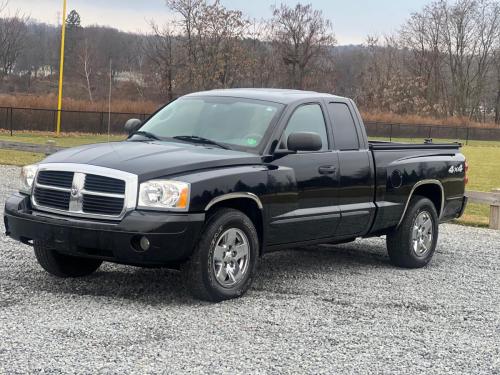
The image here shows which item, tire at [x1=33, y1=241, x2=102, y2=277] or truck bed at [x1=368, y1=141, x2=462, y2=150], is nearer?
tire at [x1=33, y1=241, x2=102, y2=277]

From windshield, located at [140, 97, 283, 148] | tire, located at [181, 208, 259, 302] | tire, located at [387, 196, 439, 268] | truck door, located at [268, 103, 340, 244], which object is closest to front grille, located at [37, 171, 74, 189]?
tire, located at [181, 208, 259, 302]

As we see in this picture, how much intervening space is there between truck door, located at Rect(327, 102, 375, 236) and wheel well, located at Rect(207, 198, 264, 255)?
113 centimetres

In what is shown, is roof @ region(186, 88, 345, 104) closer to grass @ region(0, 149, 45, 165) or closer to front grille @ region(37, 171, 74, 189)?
front grille @ region(37, 171, 74, 189)

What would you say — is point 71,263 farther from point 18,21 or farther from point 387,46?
point 18,21

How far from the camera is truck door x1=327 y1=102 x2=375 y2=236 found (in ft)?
24.3

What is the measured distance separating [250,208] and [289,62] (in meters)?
72.3

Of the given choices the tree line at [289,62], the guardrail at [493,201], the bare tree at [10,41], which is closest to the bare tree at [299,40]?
the tree line at [289,62]

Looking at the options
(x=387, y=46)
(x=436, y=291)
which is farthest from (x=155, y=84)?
(x=436, y=291)

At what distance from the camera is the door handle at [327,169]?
7.09 metres

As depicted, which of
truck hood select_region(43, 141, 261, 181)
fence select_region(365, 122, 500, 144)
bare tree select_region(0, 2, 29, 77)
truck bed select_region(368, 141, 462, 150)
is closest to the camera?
truck hood select_region(43, 141, 261, 181)

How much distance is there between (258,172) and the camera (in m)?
6.38

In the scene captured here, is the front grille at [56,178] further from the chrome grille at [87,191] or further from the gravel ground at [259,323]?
the gravel ground at [259,323]

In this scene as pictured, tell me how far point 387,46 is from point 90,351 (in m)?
93.4

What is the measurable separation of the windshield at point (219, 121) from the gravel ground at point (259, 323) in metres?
1.38
